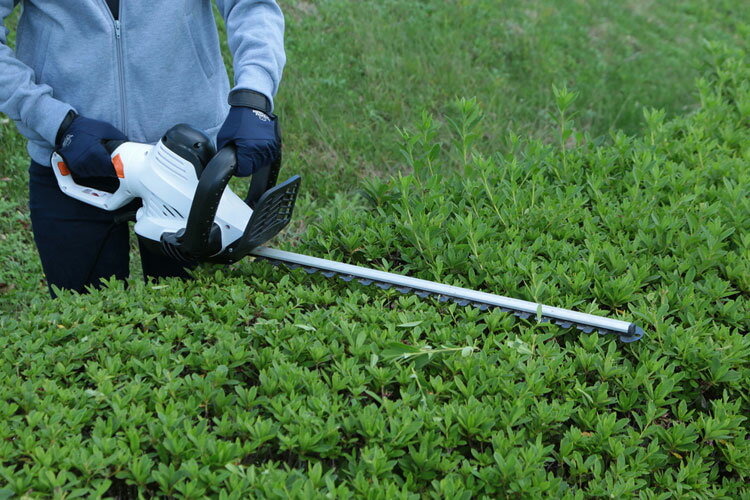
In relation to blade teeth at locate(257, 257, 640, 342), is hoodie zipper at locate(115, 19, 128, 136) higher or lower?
higher

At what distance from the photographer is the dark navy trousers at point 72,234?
114 inches

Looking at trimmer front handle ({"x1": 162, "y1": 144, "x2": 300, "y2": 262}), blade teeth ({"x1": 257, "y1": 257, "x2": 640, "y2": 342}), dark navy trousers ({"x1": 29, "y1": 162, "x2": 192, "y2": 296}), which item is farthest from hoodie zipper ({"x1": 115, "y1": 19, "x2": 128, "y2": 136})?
blade teeth ({"x1": 257, "y1": 257, "x2": 640, "y2": 342})

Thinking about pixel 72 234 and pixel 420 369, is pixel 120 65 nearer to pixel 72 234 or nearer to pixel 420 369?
pixel 72 234

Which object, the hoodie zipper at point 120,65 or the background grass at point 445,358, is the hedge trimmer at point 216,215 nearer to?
the background grass at point 445,358

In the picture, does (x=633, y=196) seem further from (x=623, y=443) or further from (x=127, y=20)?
(x=127, y=20)

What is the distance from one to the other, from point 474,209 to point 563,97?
75 centimetres

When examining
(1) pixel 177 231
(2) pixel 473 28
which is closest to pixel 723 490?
(1) pixel 177 231

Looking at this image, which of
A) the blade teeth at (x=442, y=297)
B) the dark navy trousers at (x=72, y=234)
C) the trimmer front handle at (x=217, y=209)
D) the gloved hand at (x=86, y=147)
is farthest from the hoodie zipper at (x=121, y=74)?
the blade teeth at (x=442, y=297)

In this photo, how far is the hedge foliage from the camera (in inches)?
68.6

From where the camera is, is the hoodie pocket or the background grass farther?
the hoodie pocket

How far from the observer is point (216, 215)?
2494mm

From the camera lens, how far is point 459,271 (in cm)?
274

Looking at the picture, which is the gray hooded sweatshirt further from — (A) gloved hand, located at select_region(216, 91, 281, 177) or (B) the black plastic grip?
(B) the black plastic grip

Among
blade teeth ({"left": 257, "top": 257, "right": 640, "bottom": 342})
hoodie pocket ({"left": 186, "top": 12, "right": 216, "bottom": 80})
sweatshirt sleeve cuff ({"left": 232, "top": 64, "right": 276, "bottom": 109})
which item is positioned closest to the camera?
blade teeth ({"left": 257, "top": 257, "right": 640, "bottom": 342})
